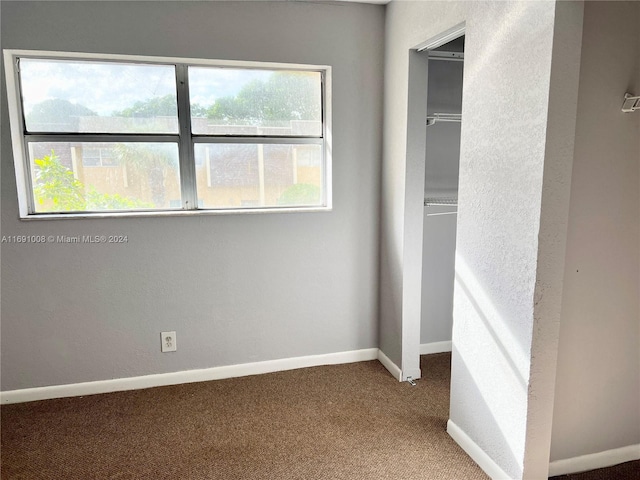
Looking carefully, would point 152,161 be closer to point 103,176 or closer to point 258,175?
point 103,176

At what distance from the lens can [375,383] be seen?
107 inches

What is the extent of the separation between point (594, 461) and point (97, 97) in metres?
3.20

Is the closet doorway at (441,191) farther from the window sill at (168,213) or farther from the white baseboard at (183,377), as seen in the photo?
the window sill at (168,213)

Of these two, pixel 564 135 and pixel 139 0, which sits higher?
pixel 139 0

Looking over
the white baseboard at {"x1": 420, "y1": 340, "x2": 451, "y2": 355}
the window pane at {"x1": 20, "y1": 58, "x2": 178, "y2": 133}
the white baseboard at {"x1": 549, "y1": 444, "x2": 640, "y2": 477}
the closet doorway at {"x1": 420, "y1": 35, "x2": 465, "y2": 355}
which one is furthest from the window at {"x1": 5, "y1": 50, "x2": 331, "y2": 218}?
the white baseboard at {"x1": 549, "y1": 444, "x2": 640, "y2": 477}

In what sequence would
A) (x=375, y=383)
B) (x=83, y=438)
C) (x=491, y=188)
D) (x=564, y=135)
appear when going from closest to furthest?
(x=564, y=135)
(x=491, y=188)
(x=83, y=438)
(x=375, y=383)

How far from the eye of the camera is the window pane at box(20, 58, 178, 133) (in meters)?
2.39

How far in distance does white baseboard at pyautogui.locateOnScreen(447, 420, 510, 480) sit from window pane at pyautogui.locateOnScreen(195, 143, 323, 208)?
1.60 metres

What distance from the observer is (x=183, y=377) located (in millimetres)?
2736

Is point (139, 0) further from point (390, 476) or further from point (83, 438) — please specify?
point (390, 476)

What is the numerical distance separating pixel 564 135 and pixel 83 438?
2.63 m

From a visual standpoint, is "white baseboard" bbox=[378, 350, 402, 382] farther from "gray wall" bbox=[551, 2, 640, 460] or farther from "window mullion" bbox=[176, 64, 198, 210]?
"window mullion" bbox=[176, 64, 198, 210]

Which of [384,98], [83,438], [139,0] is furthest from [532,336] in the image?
[139,0]

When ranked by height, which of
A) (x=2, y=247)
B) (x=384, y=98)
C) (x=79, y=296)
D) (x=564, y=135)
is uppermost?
(x=384, y=98)
